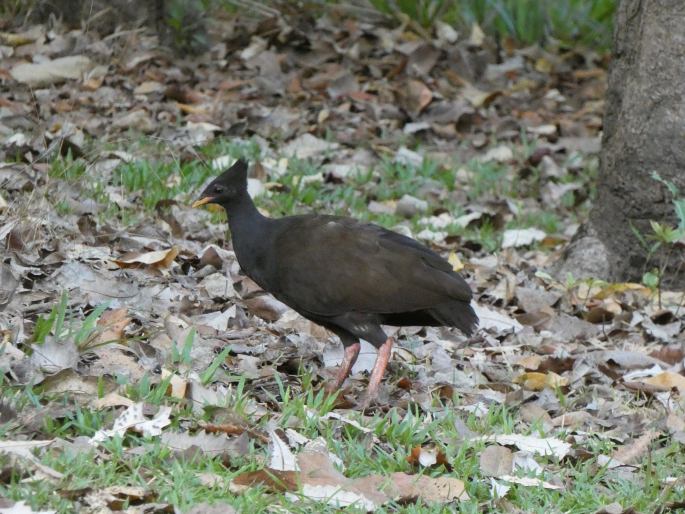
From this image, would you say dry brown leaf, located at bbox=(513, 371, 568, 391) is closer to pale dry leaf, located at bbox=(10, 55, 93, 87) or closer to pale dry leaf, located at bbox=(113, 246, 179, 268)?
pale dry leaf, located at bbox=(113, 246, 179, 268)

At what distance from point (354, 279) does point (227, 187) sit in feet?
2.53

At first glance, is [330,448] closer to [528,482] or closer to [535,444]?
[528,482]

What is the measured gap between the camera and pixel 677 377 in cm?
557

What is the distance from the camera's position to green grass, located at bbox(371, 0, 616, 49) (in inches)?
455

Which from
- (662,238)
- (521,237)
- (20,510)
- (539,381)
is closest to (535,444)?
(539,381)

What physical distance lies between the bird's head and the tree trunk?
2550 mm

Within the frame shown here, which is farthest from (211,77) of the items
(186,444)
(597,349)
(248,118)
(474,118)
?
(186,444)

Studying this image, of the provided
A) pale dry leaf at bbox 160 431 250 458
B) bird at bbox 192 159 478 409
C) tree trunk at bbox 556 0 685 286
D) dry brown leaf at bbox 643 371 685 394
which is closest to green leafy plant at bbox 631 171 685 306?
tree trunk at bbox 556 0 685 286

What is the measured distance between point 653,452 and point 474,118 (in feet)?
18.2

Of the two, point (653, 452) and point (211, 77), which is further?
point (211, 77)

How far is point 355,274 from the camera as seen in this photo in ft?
17.0

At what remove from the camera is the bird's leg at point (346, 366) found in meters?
5.11

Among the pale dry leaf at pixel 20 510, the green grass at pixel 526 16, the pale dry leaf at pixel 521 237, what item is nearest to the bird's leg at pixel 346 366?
the pale dry leaf at pixel 20 510

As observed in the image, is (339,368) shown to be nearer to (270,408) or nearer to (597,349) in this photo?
(270,408)
